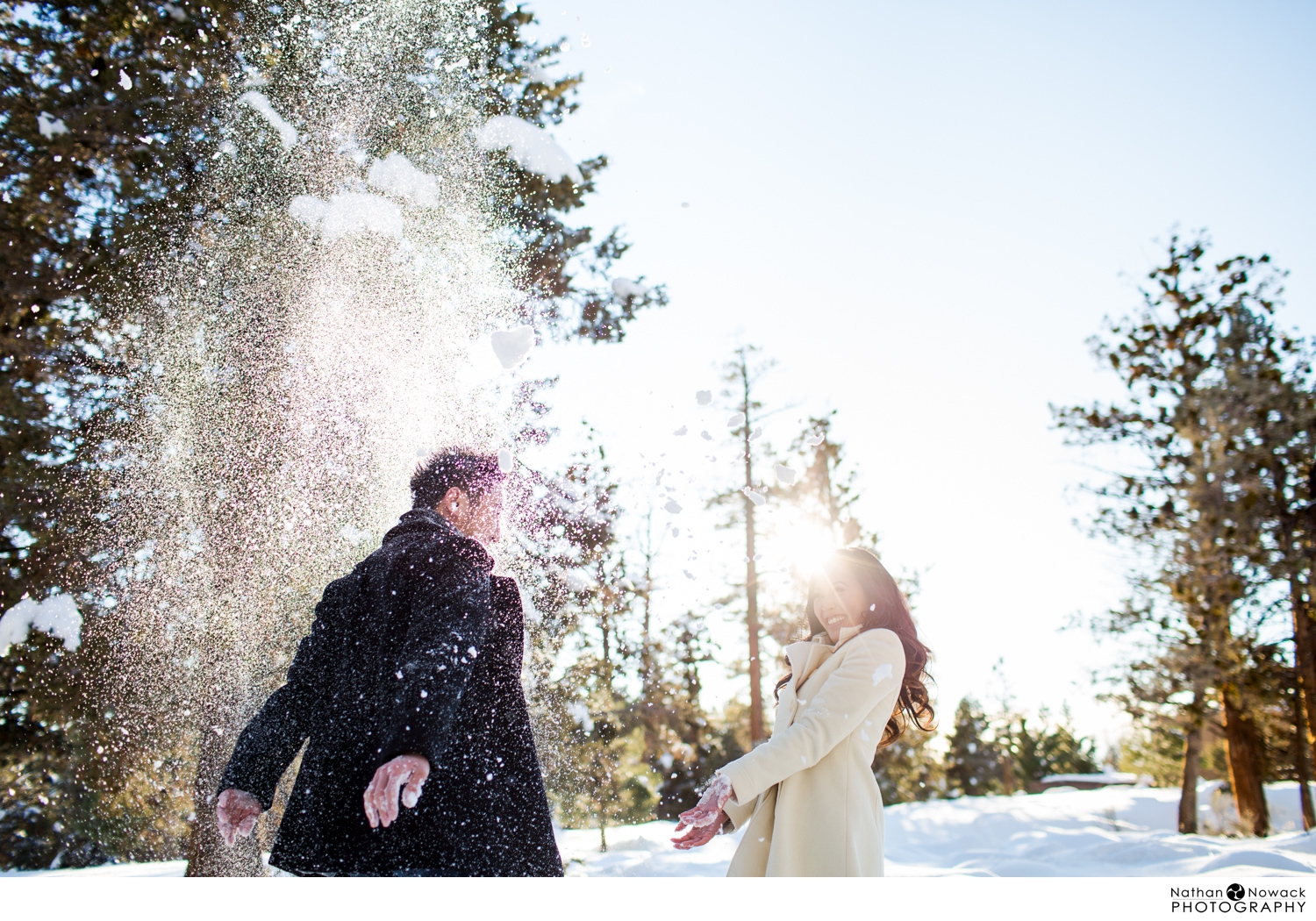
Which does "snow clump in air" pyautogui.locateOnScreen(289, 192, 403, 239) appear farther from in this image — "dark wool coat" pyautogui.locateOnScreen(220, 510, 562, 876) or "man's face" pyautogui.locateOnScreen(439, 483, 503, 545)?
"dark wool coat" pyautogui.locateOnScreen(220, 510, 562, 876)

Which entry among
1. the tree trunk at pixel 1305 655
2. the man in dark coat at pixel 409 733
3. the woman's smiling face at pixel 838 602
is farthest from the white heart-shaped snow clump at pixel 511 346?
the tree trunk at pixel 1305 655

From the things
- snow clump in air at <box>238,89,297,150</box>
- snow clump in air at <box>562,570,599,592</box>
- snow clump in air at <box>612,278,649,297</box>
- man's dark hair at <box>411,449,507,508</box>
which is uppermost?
snow clump in air at <box>238,89,297,150</box>

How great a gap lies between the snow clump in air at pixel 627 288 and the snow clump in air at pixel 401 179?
4.09 feet

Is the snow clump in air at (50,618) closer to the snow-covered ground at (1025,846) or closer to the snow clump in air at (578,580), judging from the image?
the snow-covered ground at (1025,846)

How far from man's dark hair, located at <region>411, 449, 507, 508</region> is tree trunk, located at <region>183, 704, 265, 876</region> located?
8.30ft

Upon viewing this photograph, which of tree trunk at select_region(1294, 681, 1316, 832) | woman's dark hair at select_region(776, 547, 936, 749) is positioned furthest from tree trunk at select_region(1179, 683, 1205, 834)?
woman's dark hair at select_region(776, 547, 936, 749)

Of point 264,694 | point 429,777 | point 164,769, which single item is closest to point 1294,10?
point 429,777

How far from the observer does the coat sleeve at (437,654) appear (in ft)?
4.31

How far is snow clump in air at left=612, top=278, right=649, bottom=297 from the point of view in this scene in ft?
15.2

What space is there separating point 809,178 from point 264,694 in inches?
153

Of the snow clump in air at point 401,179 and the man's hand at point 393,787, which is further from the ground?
the snow clump in air at point 401,179

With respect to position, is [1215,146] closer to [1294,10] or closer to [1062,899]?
[1294,10]

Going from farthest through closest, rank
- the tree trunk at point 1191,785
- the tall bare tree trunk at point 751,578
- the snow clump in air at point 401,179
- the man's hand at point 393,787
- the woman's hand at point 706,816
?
the tree trunk at point 1191,785 < the tall bare tree trunk at point 751,578 < the snow clump in air at point 401,179 < the woman's hand at point 706,816 < the man's hand at point 393,787

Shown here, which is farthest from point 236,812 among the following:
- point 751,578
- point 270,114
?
point 751,578
